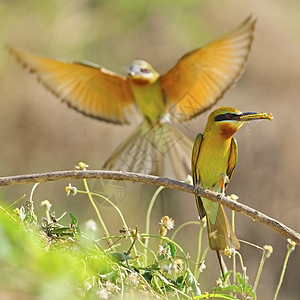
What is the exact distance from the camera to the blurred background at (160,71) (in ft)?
12.7

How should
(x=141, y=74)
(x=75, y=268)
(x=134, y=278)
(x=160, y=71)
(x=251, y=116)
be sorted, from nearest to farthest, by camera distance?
(x=75, y=268)
(x=134, y=278)
(x=251, y=116)
(x=141, y=74)
(x=160, y=71)

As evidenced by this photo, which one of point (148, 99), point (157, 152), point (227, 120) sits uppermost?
point (227, 120)

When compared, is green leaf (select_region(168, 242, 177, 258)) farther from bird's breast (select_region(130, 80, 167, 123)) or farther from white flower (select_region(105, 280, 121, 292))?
bird's breast (select_region(130, 80, 167, 123))

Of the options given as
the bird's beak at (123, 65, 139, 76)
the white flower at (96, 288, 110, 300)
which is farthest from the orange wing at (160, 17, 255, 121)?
the white flower at (96, 288, 110, 300)

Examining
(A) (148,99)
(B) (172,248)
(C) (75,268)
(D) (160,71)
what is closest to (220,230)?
(B) (172,248)

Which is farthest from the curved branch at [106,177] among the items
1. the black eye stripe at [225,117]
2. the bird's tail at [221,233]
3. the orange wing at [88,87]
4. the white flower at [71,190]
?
the orange wing at [88,87]

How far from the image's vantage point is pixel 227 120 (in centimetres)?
148

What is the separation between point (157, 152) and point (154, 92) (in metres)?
0.32

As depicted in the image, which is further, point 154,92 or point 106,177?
point 154,92

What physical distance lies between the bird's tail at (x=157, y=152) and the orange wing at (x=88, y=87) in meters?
0.17

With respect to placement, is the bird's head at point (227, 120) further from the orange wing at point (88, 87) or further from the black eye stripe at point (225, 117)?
the orange wing at point (88, 87)

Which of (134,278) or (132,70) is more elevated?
(132,70)

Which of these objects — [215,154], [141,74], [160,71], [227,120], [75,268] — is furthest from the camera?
[160,71]

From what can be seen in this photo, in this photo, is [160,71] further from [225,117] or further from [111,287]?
[111,287]
